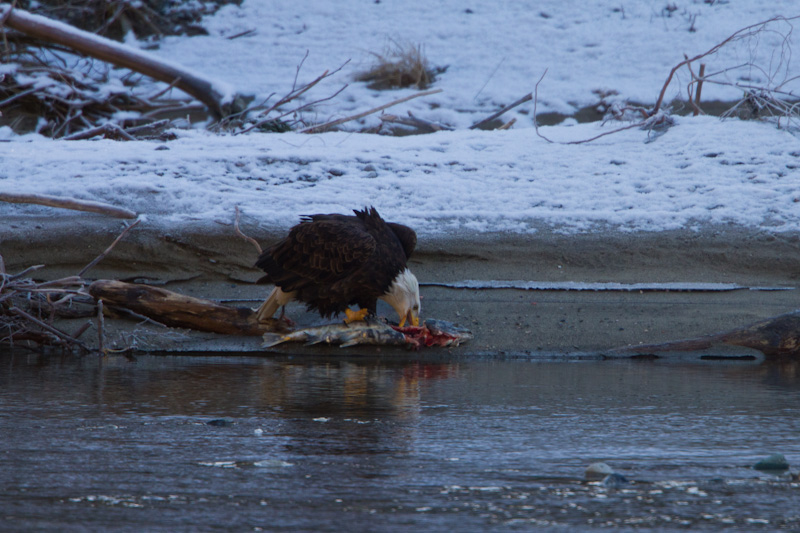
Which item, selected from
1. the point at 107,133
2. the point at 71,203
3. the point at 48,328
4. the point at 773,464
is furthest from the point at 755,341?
the point at 107,133

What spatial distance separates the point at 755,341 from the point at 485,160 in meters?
3.69

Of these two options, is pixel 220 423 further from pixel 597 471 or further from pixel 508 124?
pixel 508 124

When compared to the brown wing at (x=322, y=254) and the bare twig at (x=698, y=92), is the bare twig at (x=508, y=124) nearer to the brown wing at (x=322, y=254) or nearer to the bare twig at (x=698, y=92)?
the bare twig at (x=698, y=92)

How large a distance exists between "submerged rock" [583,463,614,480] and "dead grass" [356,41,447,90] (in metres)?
9.85

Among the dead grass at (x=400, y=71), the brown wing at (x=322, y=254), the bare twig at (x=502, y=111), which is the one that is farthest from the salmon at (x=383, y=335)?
the dead grass at (x=400, y=71)

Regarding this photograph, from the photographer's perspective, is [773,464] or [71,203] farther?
[71,203]

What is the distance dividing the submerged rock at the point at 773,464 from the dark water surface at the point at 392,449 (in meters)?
0.06

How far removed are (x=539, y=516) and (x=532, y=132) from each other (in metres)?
7.78

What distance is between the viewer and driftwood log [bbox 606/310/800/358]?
5582mm

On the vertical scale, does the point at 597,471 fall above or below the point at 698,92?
below

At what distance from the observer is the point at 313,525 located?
6.80ft

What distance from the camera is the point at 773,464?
2.62 m

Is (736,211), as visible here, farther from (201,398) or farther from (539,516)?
(539,516)

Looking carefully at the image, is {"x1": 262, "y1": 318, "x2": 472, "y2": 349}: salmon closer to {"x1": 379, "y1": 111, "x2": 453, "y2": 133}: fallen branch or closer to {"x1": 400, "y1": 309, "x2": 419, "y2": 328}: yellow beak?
{"x1": 400, "y1": 309, "x2": 419, "y2": 328}: yellow beak
